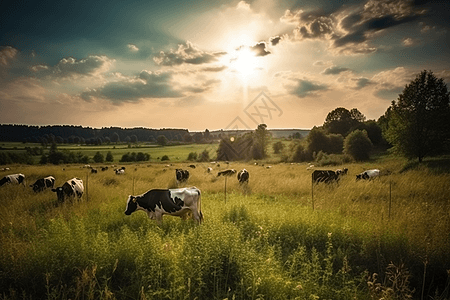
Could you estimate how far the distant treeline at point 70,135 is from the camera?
272ft

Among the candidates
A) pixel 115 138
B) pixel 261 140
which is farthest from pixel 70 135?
pixel 261 140

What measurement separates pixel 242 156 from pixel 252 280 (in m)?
58.8

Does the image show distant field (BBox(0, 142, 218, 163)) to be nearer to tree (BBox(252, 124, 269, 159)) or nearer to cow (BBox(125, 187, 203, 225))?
tree (BBox(252, 124, 269, 159))

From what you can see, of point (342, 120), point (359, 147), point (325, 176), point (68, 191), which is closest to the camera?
point (68, 191)

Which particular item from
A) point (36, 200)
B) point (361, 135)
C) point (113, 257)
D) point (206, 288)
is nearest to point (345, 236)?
point (206, 288)

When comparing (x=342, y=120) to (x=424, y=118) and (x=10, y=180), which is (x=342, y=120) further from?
(x=10, y=180)

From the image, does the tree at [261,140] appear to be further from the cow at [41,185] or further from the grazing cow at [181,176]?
the cow at [41,185]

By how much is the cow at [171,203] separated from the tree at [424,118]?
26.8 metres

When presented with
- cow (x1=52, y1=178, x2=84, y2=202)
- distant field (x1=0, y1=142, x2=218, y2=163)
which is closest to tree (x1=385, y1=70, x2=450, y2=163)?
cow (x1=52, y1=178, x2=84, y2=202)

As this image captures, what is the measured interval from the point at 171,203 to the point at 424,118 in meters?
28.7

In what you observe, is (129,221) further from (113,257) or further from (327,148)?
(327,148)

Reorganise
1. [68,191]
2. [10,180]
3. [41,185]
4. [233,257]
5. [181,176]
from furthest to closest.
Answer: [181,176] → [10,180] → [41,185] → [68,191] → [233,257]

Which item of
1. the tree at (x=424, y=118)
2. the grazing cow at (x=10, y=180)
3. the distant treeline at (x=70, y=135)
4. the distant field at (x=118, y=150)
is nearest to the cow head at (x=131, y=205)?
the grazing cow at (x=10, y=180)

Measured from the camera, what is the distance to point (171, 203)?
24.2 ft
